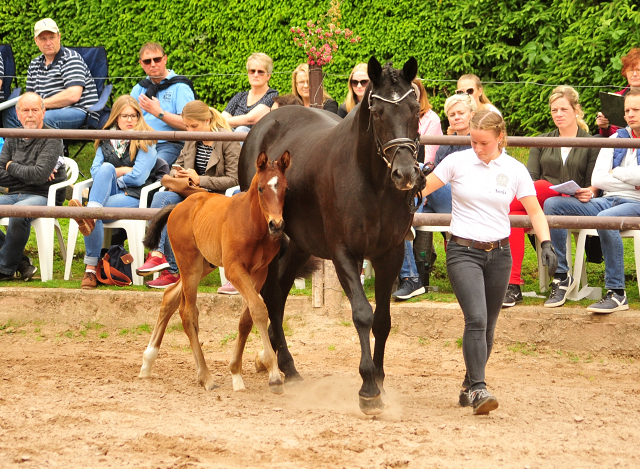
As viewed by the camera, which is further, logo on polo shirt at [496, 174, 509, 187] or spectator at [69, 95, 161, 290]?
spectator at [69, 95, 161, 290]

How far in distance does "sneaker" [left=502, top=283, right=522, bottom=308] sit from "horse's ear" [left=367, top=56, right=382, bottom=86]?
2.64 metres

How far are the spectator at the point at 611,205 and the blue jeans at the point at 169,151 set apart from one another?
146 inches

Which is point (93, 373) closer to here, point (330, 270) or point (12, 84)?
point (330, 270)

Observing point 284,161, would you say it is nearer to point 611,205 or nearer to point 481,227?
point 481,227

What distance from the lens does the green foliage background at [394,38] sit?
32.7 ft

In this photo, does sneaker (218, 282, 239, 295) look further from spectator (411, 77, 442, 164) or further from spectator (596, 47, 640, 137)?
spectator (596, 47, 640, 137)

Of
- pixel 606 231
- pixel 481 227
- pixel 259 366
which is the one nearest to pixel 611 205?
pixel 606 231

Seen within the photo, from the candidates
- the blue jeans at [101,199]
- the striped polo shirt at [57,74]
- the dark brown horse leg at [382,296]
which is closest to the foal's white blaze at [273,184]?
the dark brown horse leg at [382,296]

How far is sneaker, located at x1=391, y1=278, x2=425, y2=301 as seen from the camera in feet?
22.2

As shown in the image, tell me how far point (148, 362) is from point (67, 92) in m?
5.16

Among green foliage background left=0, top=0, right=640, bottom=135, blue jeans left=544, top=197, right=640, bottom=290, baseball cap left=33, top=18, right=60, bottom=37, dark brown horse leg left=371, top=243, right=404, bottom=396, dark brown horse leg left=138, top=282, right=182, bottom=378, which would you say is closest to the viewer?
dark brown horse leg left=371, top=243, right=404, bottom=396

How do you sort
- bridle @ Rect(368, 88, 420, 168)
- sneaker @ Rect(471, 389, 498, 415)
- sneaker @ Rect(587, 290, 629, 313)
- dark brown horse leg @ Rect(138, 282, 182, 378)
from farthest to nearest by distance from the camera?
sneaker @ Rect(587, 290, 629, 313), dark brown horse leg @ Rect(138, 282, 182, 378), sneaker @ Rect(471, 389, 498, 415), bridle @ Rect(368, 88, 420, 168)

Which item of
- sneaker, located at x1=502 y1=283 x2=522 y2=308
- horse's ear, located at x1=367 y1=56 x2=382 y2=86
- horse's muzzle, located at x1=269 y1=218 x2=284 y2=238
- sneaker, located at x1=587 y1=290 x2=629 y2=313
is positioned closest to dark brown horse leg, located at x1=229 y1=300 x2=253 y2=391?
horse's muzzle, located at x1=269 y1=218 x2=284 y2=238

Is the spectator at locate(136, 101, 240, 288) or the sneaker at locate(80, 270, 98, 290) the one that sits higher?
the spectator at locate(136, 101, 240, 288)
